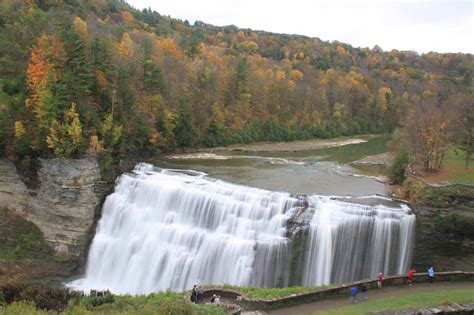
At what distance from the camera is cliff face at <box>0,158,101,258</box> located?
3153 cm

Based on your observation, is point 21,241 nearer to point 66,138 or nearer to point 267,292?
point 66,138

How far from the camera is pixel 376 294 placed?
61.7 feet

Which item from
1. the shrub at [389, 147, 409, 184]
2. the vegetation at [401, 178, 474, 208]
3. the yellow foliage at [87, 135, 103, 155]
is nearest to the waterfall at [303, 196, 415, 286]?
the vegetation at [401, 178, 474, 208]

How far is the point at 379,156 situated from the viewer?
163 feet

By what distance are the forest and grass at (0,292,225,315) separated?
55.9 feet

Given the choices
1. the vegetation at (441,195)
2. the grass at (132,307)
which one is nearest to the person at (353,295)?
the grass at (132,307)

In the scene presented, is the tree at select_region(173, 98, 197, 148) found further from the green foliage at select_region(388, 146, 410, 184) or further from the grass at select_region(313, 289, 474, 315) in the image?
the grass at select_region(313, 289, 474, 315)

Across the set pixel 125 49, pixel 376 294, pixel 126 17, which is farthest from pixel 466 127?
pixel 126 17

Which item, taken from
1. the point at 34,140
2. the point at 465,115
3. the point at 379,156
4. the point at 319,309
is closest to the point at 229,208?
the point at 319,309

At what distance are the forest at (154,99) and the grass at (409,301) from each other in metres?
15.7

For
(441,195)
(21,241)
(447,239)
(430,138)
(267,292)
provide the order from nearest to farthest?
1. (267,292)
2. (447,239)
3. (441,195)
4. (21,241)
5. (430,138)

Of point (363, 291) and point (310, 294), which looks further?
point (363, 291)

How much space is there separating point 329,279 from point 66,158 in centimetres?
1991

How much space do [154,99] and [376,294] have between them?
32323mm
